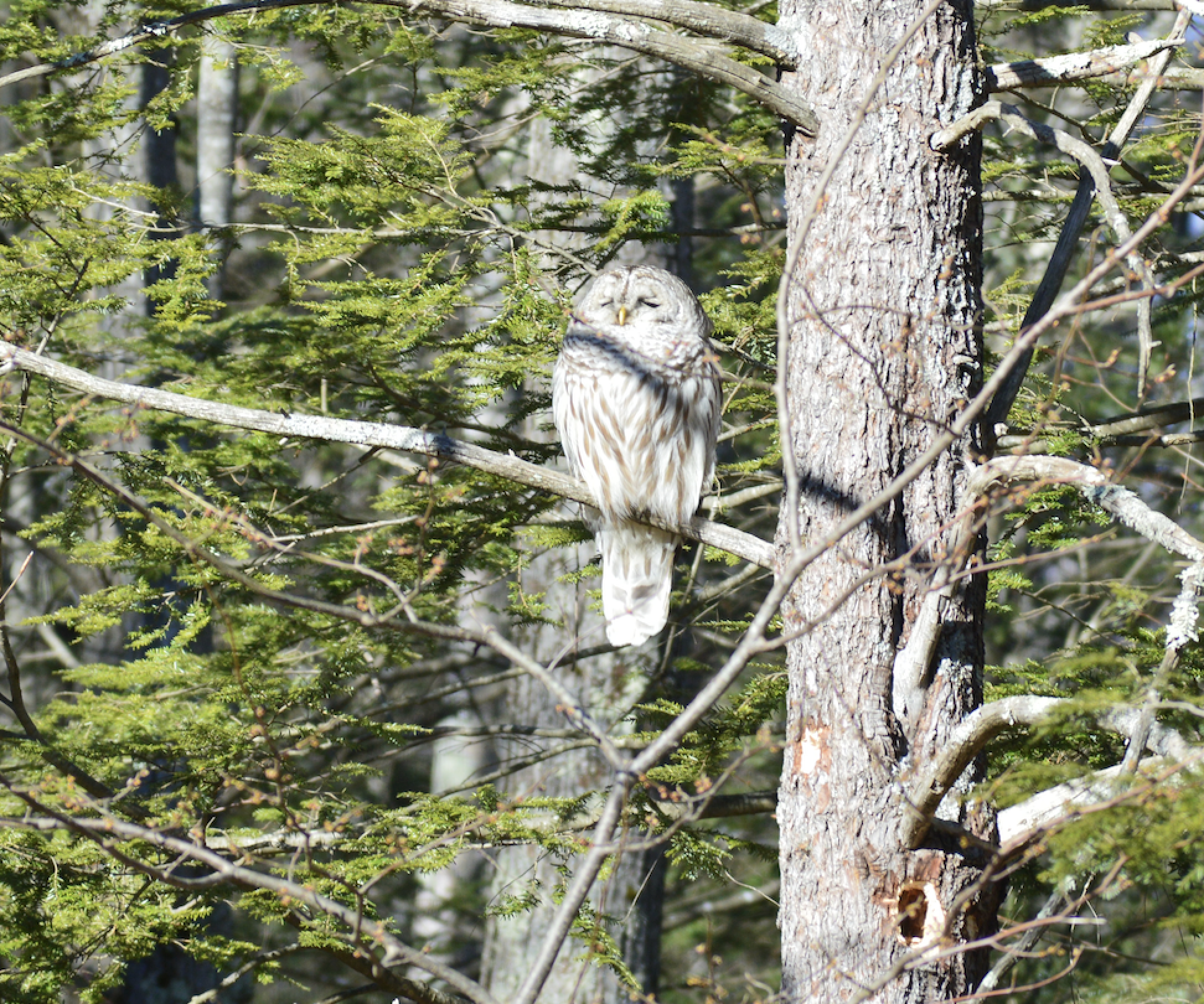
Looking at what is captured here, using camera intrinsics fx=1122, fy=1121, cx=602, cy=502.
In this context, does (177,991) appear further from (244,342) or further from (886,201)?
(886,201)

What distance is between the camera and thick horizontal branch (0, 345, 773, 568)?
344cm

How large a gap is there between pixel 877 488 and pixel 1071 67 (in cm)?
144

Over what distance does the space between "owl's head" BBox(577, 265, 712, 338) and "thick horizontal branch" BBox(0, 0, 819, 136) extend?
1.37 metres

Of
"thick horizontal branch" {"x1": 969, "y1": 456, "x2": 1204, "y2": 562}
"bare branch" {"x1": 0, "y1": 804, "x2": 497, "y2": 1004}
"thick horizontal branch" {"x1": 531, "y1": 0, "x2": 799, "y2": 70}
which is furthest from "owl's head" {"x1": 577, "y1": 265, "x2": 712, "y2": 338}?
"bare branch" {"x1": 0, "y1": 804, "x2": 497, "y2": 1004}

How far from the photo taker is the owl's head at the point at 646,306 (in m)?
4.88

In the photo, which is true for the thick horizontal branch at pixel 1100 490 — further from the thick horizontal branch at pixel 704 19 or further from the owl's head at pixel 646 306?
the owl's head at pixel 646 306

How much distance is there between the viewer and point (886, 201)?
3434 mm

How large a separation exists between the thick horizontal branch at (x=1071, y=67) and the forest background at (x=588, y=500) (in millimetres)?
24

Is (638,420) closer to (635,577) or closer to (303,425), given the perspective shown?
(635,577)

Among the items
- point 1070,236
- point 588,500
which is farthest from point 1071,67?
point 588,500

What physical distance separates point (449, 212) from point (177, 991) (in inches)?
206

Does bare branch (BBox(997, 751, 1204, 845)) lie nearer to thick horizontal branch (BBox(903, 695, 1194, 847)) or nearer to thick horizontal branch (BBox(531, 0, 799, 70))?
thick horizontal branch (BBox(903, 695, 1194, 847))

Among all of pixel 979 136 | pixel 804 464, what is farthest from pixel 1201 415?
pixel 804 464

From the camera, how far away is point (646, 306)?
4.94m
